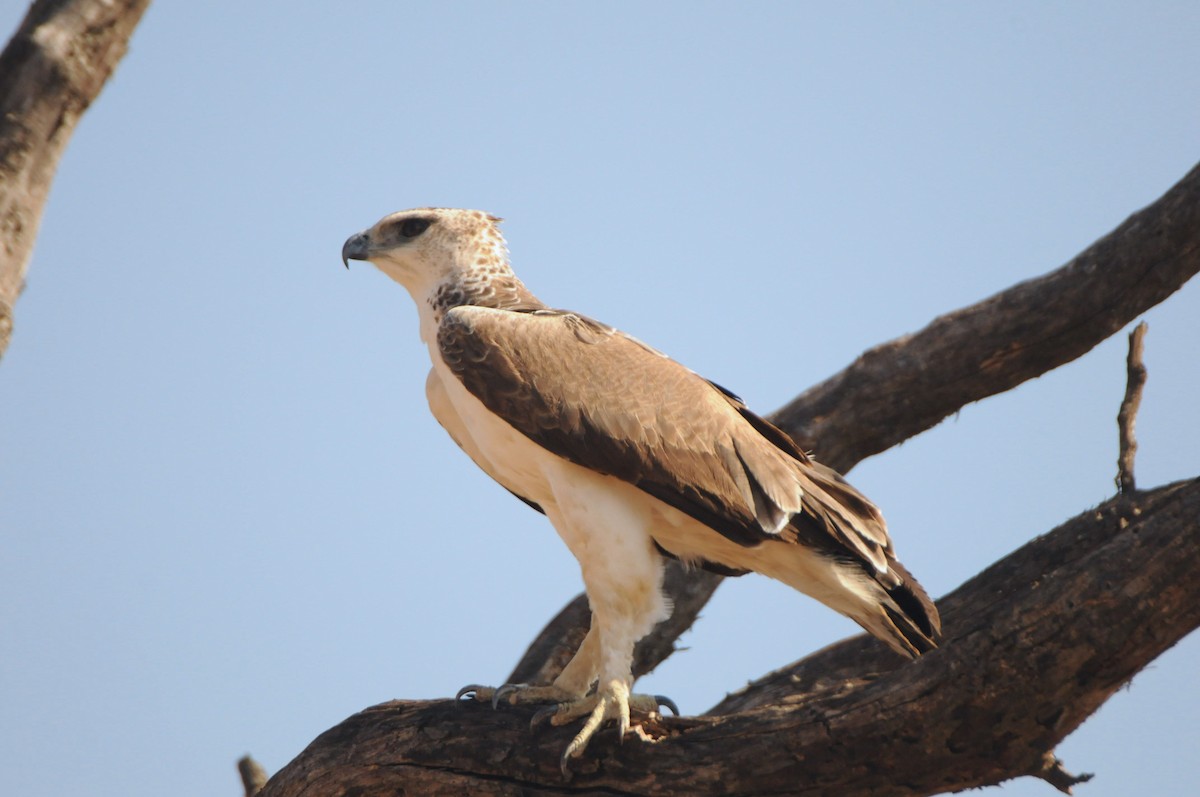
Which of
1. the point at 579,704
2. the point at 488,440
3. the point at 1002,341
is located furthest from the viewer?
the point at 1002,341

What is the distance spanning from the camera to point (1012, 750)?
4.12m

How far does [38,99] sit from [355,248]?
1545 millimetres

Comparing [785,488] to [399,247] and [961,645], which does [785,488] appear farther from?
[399,247]

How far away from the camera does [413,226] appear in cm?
618

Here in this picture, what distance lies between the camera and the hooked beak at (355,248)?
6.22 metres

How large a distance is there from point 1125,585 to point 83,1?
4.63 m

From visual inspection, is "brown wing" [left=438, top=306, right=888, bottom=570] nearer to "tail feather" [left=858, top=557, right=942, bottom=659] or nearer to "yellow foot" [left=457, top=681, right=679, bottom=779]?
"tail feather" [left=858, top=557, right=942, bottom=659]

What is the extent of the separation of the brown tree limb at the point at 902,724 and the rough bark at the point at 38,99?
91.5 inches

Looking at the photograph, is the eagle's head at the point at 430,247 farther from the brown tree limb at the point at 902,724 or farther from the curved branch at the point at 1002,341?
the curved branch at the point at 1002,341

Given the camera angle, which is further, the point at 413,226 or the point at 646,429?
the point at 413,226

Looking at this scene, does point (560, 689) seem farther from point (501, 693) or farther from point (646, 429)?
point (646, 429)

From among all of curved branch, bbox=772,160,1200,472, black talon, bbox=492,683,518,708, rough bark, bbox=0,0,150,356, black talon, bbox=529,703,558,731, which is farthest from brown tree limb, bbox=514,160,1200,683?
rough bark, bbox=0,0,150,356

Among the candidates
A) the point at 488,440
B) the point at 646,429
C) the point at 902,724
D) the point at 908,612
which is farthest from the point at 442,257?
the point at 902,724

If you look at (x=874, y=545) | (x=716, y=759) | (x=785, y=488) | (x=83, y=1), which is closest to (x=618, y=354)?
(x=785, y=488)
